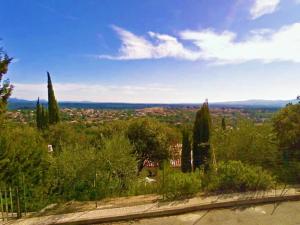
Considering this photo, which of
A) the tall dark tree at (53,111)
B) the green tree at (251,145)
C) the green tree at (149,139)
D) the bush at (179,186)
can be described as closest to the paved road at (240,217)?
the bush at (179,186)

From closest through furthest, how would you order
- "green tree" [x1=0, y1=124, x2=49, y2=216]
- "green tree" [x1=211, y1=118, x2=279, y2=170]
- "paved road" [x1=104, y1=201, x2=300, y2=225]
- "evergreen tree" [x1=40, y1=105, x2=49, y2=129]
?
"paved road" [x1=104, y1=201, x2=300, y2=225] → "green tree" [x1=0, y1=124, x2=49, y2=216] → "green tree" [x1=211, y1=118, x2=279, y2=170] → "evergreen tree" [x1=40, y1=105, x2=49, y2=129]

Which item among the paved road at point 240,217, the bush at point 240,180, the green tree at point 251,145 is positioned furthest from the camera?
the green tree at point 251,145

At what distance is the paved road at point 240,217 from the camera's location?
227 inches

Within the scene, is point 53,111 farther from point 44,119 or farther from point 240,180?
point 240,180

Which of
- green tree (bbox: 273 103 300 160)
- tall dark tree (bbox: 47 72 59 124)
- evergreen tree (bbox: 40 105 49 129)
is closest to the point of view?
green tree (bbox: 273 103 300 160)

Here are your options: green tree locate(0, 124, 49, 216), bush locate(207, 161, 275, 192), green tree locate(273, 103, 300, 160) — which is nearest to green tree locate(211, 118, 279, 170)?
green tree locate(273, 103, 300, 160)

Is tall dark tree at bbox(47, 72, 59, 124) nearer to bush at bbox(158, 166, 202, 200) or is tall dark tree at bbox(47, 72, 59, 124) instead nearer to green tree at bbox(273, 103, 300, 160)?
green tree at bbox(273, 103, 300, 160)

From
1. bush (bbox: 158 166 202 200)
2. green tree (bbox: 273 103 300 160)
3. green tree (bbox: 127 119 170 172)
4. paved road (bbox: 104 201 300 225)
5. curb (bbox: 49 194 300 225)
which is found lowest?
green tree (bbox: 127 119 170 172)

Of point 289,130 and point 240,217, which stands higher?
point 289,130

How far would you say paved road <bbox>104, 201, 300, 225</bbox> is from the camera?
576 cm

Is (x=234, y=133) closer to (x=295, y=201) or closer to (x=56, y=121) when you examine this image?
(x=295, y=201)

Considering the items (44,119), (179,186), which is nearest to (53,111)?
(44,119)

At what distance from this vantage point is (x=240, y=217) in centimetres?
597

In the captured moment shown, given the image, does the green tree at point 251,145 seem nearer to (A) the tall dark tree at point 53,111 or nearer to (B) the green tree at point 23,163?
(B) the green tree at point 23,163
